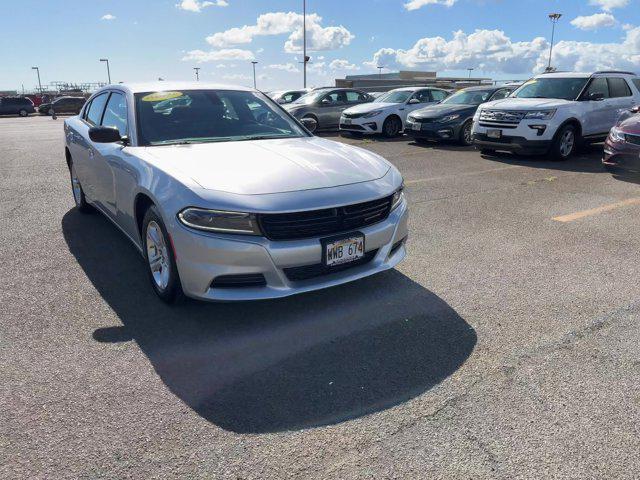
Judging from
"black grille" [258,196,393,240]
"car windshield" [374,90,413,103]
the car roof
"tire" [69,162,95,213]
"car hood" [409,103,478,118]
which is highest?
the car roof

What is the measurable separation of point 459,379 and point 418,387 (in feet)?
0.81

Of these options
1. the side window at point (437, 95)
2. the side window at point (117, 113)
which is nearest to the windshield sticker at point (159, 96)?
the side window at point (117, 113)

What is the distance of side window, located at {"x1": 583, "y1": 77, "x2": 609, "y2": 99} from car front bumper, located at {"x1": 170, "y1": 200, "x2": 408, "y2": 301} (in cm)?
902

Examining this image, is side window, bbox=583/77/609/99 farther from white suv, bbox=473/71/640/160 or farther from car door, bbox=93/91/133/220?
car door, bbox=93/91/133/220

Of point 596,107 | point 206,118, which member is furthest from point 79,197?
point 596,107

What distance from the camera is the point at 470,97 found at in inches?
521

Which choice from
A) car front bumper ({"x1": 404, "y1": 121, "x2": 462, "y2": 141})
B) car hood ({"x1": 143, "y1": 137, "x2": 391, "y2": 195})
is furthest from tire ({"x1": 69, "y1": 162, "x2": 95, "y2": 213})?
car front bumper ({"x1": 404, "y1": 121, "x2": 462, "y2": 141})

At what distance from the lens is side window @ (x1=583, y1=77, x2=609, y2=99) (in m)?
10.0

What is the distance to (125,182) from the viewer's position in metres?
3.88

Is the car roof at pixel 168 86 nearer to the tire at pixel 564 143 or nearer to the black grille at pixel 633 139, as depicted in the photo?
the black grille at pixel 633 139

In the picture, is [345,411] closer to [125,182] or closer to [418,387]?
[418,387]

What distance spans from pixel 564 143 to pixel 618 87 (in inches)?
88.2

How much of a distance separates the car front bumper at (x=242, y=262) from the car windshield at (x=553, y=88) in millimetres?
8897

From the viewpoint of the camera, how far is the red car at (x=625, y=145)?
305 inches
